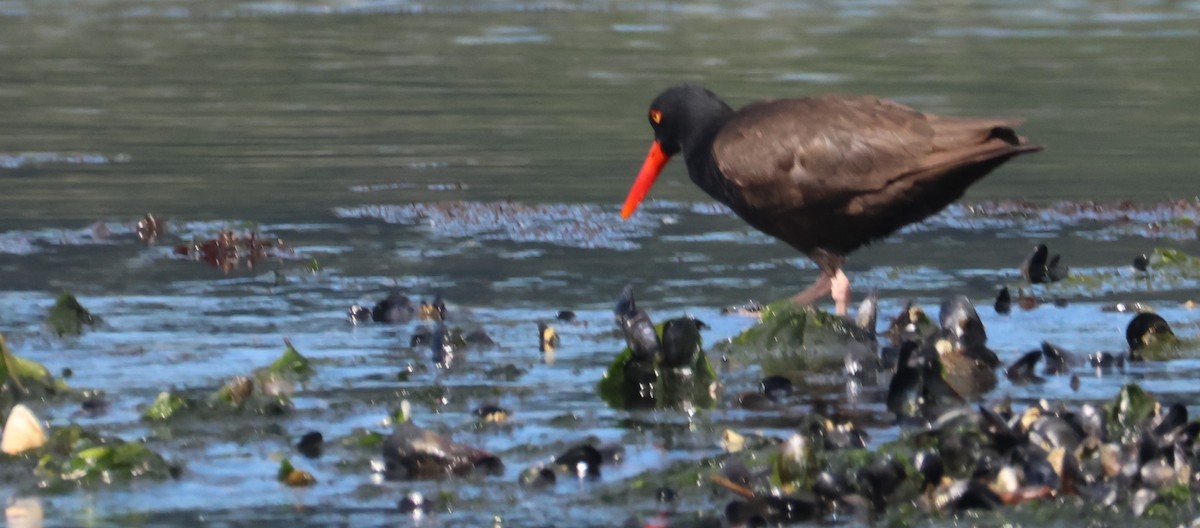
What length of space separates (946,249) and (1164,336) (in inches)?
120

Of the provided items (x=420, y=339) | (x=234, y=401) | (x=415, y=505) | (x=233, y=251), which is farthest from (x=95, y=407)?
(x=233, y=251)

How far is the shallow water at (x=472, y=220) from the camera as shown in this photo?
6.02m

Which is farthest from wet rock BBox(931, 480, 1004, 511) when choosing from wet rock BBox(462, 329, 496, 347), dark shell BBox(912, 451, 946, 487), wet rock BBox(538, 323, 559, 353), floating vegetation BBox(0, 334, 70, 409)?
floating vegetation BBox(0, 334, 70, 409)

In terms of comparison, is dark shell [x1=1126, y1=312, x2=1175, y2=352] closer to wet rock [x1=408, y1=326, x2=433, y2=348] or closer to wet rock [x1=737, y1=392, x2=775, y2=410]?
wet rock [x1=737, y1=392, x2=775, y2=410]

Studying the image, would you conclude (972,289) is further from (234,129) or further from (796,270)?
(234,129)

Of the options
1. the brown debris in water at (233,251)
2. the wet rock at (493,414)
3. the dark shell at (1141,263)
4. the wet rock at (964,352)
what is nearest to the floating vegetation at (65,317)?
the brown debris in water at (233,251)

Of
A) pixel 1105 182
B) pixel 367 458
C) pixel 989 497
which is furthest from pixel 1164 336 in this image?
pixel 1105 182

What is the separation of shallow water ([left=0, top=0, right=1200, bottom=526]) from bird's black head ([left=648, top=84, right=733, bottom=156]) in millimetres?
610

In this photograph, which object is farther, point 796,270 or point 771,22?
point 771,22

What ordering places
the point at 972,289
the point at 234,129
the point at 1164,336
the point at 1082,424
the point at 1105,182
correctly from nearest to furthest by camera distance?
1. the point at 1082,424
2. the point at 1164,336
3. the point at 972,289
4. the point at 1105,182
5. the point at 234,129

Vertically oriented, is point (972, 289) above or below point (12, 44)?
above

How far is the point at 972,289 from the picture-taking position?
8805 mm

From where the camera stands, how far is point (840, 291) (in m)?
8.48

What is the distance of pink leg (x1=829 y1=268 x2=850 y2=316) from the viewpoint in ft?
27.7
